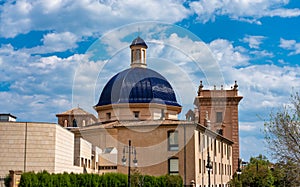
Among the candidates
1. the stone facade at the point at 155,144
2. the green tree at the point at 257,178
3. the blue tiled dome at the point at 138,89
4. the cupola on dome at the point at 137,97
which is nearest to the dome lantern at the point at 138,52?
the cupola on dome at the point at 137,97

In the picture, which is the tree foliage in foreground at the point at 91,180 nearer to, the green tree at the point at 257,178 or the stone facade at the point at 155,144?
the stone facade at the point at 155,144

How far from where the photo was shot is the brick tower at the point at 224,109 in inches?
2437

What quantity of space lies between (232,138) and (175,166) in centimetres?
2425

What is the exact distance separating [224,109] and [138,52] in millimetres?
16578

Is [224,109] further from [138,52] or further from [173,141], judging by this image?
[173,141]

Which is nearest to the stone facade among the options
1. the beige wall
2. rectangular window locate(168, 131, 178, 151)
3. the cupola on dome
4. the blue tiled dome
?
rectangular window locate(168, 131, 178, 151)

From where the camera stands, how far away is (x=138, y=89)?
156ft

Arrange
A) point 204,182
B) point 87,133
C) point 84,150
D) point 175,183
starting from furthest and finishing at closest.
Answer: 1. point 87,133
2. point 204,182
3. point 84,150
4. point 175,183

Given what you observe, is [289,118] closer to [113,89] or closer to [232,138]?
[113,89]

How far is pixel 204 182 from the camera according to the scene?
4203cm

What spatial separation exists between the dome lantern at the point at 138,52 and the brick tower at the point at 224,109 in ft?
42.6

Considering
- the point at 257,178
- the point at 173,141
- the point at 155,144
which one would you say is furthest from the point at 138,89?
the point at 257,178

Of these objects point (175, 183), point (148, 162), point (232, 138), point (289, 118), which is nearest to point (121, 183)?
point (175, 183)

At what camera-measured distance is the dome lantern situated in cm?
5136
